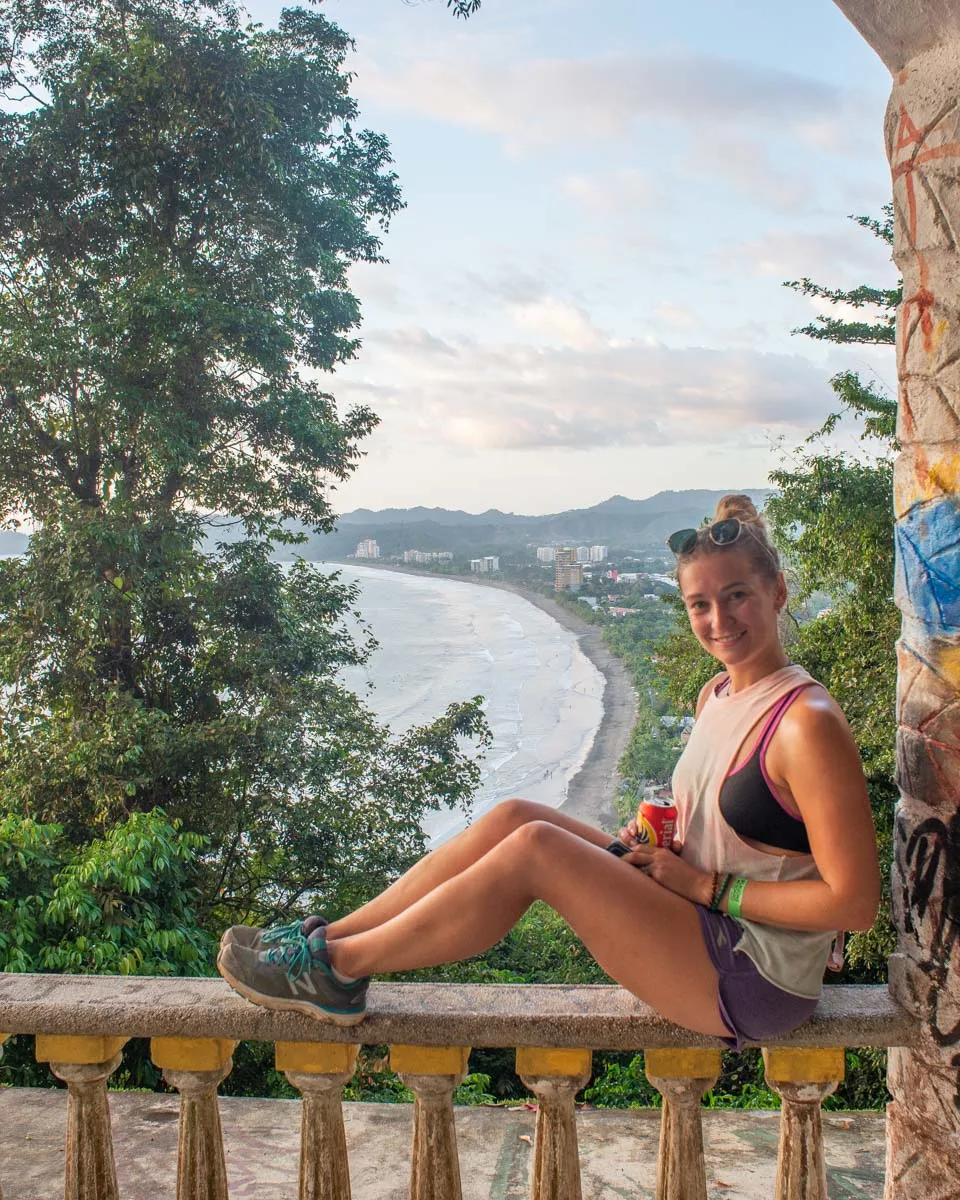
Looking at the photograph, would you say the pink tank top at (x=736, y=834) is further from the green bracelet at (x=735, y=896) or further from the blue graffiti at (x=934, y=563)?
the blue graffiti at (x=934, y=563)

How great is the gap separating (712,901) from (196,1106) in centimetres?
86

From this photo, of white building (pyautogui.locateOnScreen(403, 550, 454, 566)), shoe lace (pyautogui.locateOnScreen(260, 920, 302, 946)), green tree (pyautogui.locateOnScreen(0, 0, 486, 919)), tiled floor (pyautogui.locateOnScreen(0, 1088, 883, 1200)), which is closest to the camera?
shoe lace (pyautogui.locateOnScreen(260, 920, 302, 946))

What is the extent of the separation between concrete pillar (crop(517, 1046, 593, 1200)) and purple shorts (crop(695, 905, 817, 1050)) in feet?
0.73

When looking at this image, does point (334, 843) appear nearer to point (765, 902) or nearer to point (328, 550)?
point (328, 550)

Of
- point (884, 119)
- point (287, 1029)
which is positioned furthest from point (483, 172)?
point (287, 1029)

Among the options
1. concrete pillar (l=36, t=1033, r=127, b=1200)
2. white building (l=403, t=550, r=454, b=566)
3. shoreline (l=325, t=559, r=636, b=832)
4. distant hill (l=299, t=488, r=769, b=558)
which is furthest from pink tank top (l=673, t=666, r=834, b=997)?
white building (l=403, t=550, r=454, b=566)

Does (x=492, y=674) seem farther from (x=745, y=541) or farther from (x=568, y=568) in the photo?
(x=745, y=541)

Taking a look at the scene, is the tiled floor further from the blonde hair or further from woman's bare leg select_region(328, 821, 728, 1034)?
the blonde hair

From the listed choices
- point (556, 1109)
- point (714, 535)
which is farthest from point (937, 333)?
point (556, 1109)

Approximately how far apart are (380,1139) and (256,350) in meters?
8.17

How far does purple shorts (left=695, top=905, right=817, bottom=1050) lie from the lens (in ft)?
4.69

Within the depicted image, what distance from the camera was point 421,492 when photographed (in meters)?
20.4

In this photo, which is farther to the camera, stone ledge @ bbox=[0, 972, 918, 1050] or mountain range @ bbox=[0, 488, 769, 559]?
mountain range @ bbox=[0, 488, 769, 559]

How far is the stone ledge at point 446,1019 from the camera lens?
4.70 ft
